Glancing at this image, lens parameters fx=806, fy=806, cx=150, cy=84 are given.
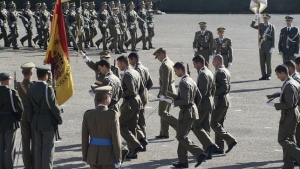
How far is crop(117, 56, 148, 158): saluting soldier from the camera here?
1389 centimetres

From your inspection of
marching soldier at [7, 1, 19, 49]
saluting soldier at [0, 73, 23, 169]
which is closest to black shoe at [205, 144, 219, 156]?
saluting soldier at [0, 73, 23, 169]

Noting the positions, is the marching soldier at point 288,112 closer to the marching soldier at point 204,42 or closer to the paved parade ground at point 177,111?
the paved parade ground at point 177,111

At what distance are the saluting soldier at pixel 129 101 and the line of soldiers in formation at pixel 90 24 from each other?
1404 cm

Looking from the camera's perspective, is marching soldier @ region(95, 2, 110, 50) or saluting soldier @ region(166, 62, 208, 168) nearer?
saluting soldier @ region(166, 62, 208, 168)

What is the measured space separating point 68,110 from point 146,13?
12.7 m

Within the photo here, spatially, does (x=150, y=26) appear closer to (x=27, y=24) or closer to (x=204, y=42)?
(x=27, y=24)

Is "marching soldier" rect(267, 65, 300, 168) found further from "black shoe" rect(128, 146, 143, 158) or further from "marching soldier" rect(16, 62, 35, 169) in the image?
"marching soldier" rect(16, 62, 35, 169)

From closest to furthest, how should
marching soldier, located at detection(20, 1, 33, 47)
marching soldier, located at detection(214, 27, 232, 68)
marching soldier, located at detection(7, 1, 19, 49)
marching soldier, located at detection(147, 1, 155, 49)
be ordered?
marching soldier, located at detection(214, 27, 232, 68)
marching soldier, located at detection(7, 1, 19, 49)
marching soldier, located at detection(147, 1, 155, 49)
marching soldier, located at detection(20, 1, 33, 47)

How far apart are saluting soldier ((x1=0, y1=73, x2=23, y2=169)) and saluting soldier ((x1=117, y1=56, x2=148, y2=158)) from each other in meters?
2.16

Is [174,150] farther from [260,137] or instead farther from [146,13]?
[146,13]

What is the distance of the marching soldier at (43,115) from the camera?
11.9 m

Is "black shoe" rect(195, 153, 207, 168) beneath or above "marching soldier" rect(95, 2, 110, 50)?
beneath

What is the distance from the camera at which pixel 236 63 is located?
85.9 feet

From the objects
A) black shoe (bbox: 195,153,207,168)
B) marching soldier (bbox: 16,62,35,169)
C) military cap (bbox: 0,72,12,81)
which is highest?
military cap (bbox: 0,72,12,81)
